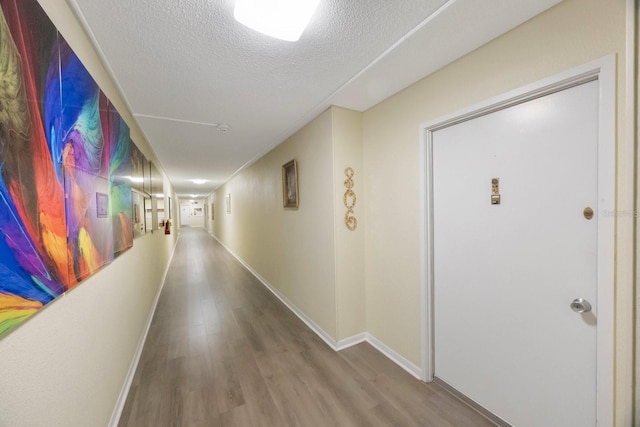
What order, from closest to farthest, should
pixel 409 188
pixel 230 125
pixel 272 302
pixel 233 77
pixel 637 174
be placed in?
pixel 637 174 → pixel 233 77 → pixel 409 188 → pixel 230 125 → pixel 272 302

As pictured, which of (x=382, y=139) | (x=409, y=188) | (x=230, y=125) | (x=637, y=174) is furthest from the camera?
(x=230, y=125)

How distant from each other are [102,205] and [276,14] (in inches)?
55.3

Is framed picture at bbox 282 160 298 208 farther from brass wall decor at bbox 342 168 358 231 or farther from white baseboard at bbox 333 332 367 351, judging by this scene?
white baseboard at bbox 333 332 367 351

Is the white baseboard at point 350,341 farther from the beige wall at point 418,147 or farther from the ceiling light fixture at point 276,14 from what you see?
the ceiling light fixture at point 276,14

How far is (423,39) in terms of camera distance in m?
1.43

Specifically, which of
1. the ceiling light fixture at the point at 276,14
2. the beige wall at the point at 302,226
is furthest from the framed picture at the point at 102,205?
the beige wall at the point at 302,226

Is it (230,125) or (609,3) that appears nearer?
(609,3)

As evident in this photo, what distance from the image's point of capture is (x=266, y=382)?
6.37ft

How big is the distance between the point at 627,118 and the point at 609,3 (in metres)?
0.52

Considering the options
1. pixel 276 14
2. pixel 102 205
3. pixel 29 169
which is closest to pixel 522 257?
pixel 276 14

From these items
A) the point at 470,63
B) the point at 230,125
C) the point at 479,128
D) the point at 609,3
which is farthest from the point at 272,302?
the point at 609,3

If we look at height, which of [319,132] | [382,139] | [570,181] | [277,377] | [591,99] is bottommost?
[277,377]

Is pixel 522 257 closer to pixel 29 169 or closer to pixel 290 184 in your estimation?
pixel 29 169

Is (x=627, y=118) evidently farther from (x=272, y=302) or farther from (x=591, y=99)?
(x=272, y=302)
